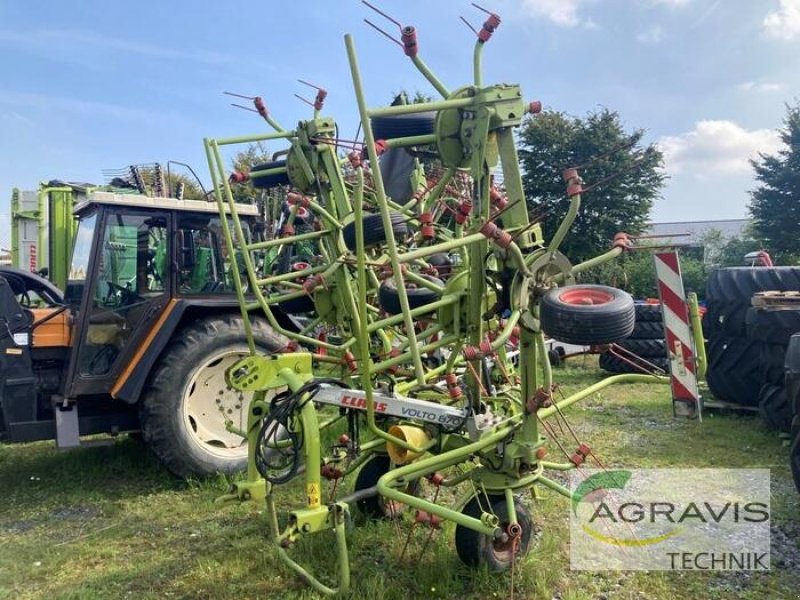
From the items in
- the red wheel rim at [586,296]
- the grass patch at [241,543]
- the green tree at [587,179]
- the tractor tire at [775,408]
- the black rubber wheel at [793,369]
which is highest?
the green tree at [587,179]

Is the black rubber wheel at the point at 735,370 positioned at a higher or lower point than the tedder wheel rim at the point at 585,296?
lower

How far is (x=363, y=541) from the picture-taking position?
11.1 ft

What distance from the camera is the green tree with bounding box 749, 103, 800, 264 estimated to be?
20.8 meters

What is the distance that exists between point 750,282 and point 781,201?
1809 cm

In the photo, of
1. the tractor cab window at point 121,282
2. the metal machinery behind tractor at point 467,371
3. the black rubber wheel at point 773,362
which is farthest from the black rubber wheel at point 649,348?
the tractor cab window at point 121,282

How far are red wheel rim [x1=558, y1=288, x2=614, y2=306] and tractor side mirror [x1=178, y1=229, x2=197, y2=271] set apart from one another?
3060 millimetres

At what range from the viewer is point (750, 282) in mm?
6012

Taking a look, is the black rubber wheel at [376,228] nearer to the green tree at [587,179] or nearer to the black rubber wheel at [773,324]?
the black rubber wheel at [773,324]

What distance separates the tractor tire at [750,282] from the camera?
Answer: 5895 millimetres

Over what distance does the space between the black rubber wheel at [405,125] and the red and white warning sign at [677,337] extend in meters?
2.82

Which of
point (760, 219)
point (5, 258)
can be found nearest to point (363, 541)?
point (5, 258)

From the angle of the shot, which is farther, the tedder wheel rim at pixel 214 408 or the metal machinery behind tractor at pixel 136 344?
the tedder wheel rim at pixel 214 408

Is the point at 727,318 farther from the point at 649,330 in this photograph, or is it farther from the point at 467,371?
the point at 467,371


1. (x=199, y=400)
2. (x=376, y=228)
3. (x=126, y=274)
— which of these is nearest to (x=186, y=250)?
(x=126, y=274)
